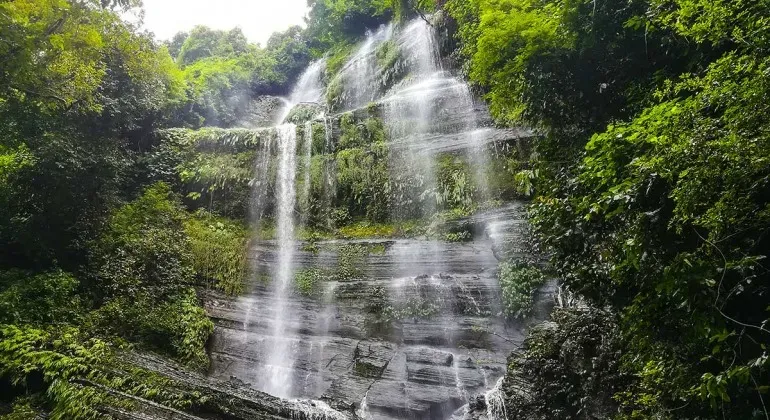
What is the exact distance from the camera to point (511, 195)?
1046 cm

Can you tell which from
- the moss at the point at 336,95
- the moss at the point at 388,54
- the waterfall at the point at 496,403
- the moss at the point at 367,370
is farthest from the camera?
the moss at the point at 336,95

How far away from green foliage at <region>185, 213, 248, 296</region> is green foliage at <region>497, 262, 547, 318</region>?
21.3 ft

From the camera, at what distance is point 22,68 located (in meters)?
8.27

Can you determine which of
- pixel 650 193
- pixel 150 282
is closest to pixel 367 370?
pixel 150 282

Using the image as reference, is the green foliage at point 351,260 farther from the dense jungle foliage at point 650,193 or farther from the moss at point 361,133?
the dense jungle foliage at point 650,193

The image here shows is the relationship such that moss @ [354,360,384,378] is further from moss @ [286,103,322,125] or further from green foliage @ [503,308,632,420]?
moss @ [286,103,322,125]

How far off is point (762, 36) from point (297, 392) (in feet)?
30.1

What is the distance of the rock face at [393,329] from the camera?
8359 mm

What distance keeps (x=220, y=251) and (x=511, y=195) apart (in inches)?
299

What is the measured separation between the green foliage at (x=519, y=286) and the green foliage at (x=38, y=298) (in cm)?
844

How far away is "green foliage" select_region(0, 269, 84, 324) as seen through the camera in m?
8.09

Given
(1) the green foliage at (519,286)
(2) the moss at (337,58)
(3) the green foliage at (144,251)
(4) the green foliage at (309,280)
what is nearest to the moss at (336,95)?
(2) the moss at (337,58)

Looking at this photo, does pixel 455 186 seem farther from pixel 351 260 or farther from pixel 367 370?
pixel 367 370

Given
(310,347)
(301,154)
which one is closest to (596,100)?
(310,347)
